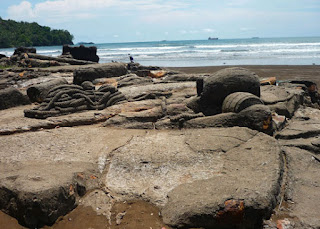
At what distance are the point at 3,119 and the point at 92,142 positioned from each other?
7.26 ft

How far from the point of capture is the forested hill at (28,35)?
7053cm

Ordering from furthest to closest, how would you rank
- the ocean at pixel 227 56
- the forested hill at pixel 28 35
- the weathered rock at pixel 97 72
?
the forested hill at pixel 28 35, the ocean at pixel 227 56, the weathered rock at pixel 97 72

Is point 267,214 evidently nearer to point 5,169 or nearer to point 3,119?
point 5,169

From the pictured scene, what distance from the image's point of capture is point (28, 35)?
81438 mm

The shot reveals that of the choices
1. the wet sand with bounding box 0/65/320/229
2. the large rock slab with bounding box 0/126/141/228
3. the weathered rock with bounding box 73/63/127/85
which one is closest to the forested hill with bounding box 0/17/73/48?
the weathered rock with bounding box 73/63/127/85

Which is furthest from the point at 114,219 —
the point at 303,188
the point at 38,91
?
the point at 38,91

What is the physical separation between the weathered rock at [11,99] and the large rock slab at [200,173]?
12.0ft

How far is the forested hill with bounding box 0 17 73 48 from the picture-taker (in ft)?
231

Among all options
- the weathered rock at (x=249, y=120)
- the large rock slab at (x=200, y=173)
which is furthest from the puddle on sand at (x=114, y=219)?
the weathered rock at (x=249, y=120)

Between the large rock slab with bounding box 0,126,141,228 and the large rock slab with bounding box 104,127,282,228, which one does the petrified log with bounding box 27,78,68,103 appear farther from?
the large rock slab with bounding box 104,127,282,228

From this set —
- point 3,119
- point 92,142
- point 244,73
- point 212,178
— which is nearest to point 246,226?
point 212,178

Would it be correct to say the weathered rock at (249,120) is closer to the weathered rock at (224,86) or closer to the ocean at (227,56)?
the weathered rock at (224,86)

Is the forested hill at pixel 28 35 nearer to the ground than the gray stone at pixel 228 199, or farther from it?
farther from it

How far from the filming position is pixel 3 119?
5594 mm
